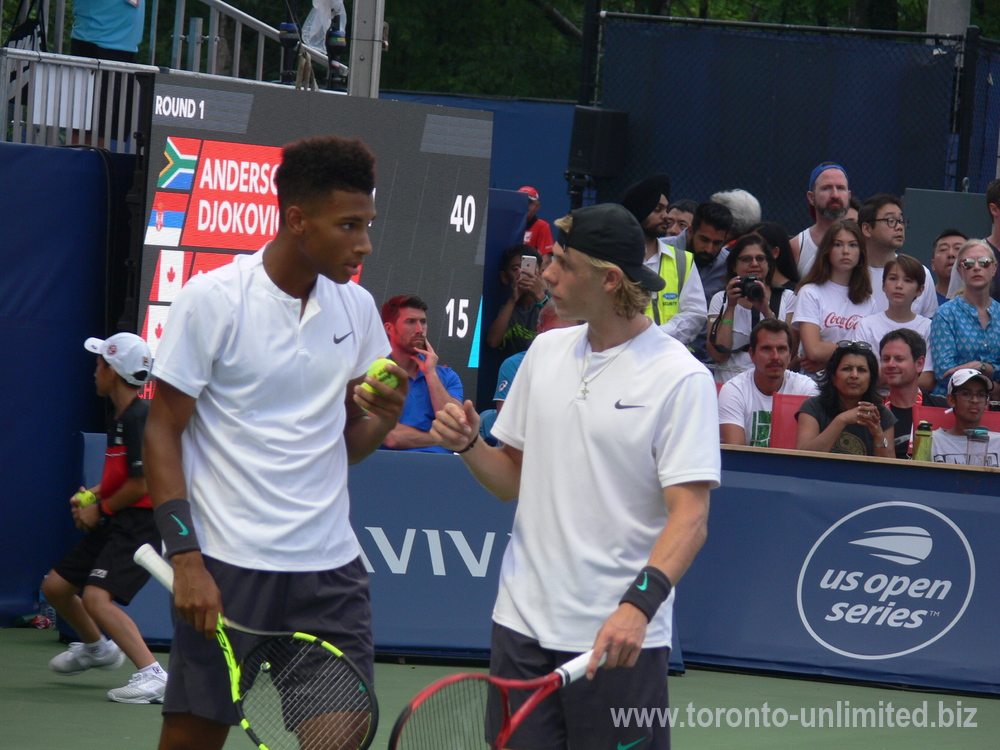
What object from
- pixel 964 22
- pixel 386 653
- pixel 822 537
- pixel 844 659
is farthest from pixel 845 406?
pixel 964 22

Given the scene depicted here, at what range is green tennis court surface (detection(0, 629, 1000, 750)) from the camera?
5.84m

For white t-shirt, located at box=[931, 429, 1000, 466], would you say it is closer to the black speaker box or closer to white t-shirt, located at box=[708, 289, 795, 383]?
white t-shirt, located at box=[708, 289, 795, 383]

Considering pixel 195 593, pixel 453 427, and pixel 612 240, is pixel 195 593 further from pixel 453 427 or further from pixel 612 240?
pixel 612 240

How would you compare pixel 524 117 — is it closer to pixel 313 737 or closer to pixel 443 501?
pixel 443 501

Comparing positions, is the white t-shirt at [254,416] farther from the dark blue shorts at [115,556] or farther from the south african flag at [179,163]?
the south african flag at [179,163]

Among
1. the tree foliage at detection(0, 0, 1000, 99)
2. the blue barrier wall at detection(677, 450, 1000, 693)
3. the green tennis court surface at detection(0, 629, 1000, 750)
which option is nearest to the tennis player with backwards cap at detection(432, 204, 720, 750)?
the green tennis court surface at detection(0, 629, 1000, 750)

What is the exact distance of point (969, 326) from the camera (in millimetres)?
8250

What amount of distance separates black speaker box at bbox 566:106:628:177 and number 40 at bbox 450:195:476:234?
4118mm

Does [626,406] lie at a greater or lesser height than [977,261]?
lesser

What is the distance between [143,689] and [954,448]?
4483mm

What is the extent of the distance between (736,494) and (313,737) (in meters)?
4.50

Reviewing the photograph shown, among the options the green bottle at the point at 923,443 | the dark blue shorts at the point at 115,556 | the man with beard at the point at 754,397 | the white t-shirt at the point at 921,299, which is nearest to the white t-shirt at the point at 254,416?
the dark blue shorts at the point at 115,556

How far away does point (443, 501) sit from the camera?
7301 mm
